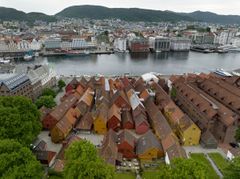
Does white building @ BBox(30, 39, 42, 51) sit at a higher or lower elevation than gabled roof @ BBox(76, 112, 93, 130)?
higher

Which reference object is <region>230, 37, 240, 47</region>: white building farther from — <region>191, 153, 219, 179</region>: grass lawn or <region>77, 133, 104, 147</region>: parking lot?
<region>77, 133, 104, 147</region>: parking lot

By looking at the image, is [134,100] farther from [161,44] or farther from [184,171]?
[161,44]

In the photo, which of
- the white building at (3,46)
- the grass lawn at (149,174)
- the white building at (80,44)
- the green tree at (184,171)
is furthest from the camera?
the white building at (80,44)

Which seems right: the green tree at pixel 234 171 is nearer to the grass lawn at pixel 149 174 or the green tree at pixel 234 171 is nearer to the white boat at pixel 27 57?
the grass lawn at pixel 149 174

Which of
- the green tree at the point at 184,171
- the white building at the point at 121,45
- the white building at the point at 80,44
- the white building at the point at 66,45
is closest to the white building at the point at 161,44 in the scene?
the white building at the point at 121,45

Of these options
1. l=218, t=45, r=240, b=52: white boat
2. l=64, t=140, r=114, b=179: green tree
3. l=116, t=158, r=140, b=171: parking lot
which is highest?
l=64, t=140, r=114, b=179: green tree

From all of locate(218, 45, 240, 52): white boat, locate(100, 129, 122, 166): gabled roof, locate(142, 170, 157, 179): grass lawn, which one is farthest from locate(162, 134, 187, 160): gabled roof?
locate(218, 45, 240, 52): white boat
